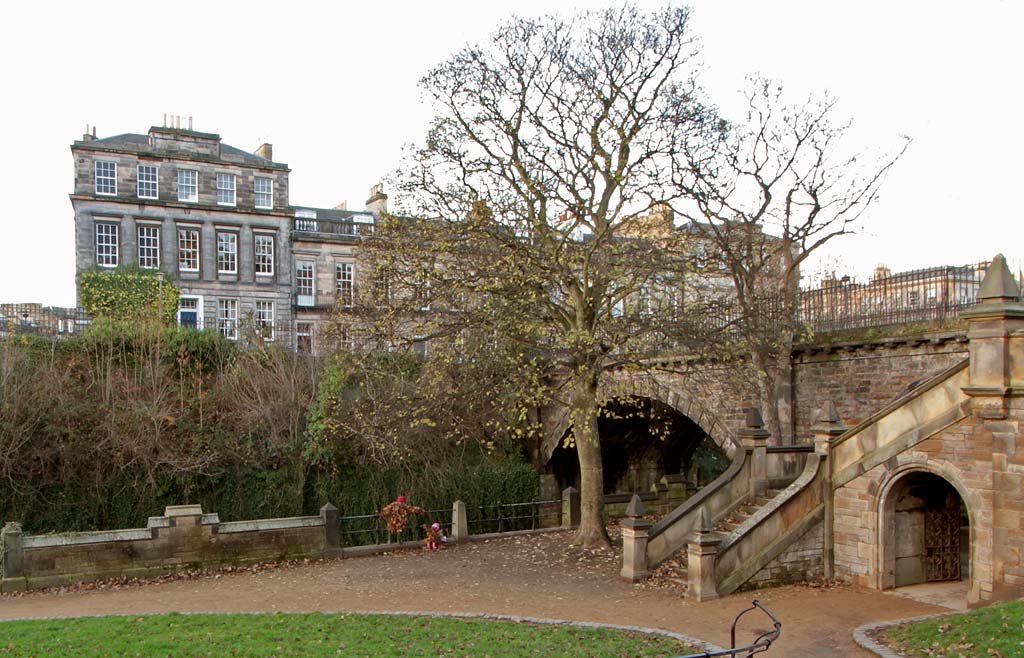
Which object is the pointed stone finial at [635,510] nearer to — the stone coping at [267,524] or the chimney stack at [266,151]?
the stone coping at [267,524]

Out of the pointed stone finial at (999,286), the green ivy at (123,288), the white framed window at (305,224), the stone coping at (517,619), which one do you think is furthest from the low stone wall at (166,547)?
the white framed window at (305,224)

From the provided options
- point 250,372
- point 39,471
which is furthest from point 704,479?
point 39,471

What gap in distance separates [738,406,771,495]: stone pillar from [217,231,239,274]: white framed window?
30.2 metres

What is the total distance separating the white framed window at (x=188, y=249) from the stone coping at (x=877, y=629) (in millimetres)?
35545

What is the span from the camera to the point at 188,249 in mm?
40562

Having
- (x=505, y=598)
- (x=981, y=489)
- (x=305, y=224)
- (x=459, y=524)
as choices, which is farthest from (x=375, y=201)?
(x=981, y=489)

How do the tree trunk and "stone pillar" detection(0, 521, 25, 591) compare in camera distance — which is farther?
the tree trunk

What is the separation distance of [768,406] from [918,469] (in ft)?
20.4

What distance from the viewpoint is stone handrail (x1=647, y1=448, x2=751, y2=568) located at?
16.8 meters

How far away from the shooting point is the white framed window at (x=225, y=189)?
1622 inches

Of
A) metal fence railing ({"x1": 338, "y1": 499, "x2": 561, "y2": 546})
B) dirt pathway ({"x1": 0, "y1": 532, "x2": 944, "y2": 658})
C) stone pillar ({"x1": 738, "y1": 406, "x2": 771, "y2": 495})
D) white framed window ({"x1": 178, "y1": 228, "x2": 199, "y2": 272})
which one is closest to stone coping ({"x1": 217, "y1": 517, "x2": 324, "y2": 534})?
dirt pathway ({"x1": 0, "y1": 532, "x2": 944, "y2": 658})

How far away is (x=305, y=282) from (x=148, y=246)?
7.51 m

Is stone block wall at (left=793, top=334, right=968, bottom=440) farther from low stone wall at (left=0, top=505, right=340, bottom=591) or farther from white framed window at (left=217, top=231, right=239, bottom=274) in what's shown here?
white framed window at (left=217, top=231, right=239, bottom=274)

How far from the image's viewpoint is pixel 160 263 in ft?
130
